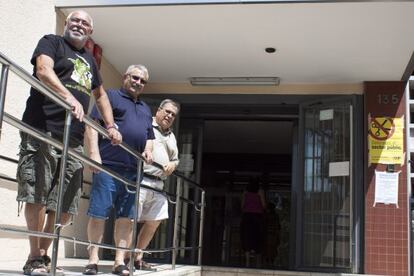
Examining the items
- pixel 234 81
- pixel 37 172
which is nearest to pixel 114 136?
pixel 37 172

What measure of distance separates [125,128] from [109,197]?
19.9 inches

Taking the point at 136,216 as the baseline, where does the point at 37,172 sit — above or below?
above

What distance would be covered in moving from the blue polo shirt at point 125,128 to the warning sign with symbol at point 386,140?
3354 millimetres

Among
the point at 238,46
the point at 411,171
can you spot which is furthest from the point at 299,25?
the point at 411,171

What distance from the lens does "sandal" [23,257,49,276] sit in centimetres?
270

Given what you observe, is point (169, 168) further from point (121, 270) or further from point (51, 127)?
point (51, 127)

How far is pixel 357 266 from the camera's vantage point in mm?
6070

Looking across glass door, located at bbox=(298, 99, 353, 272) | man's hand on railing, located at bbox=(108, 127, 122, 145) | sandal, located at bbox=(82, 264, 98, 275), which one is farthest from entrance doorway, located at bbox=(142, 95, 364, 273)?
man's hand on railing, located at bbox=(108, 127, 122, 145)

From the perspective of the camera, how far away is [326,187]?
6418 millimetres

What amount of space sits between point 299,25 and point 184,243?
307 centimetres

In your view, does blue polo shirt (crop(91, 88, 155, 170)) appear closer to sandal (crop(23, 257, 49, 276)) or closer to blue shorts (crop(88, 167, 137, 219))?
blue shorts (crop(88, 167, 137, 219))

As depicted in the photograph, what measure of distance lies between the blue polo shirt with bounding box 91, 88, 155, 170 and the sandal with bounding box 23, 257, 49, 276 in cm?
102

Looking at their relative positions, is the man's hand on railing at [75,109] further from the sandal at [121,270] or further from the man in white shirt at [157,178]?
the man in white shirt at [157,178]

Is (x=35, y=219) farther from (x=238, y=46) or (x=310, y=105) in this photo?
(x=310, y=105)
